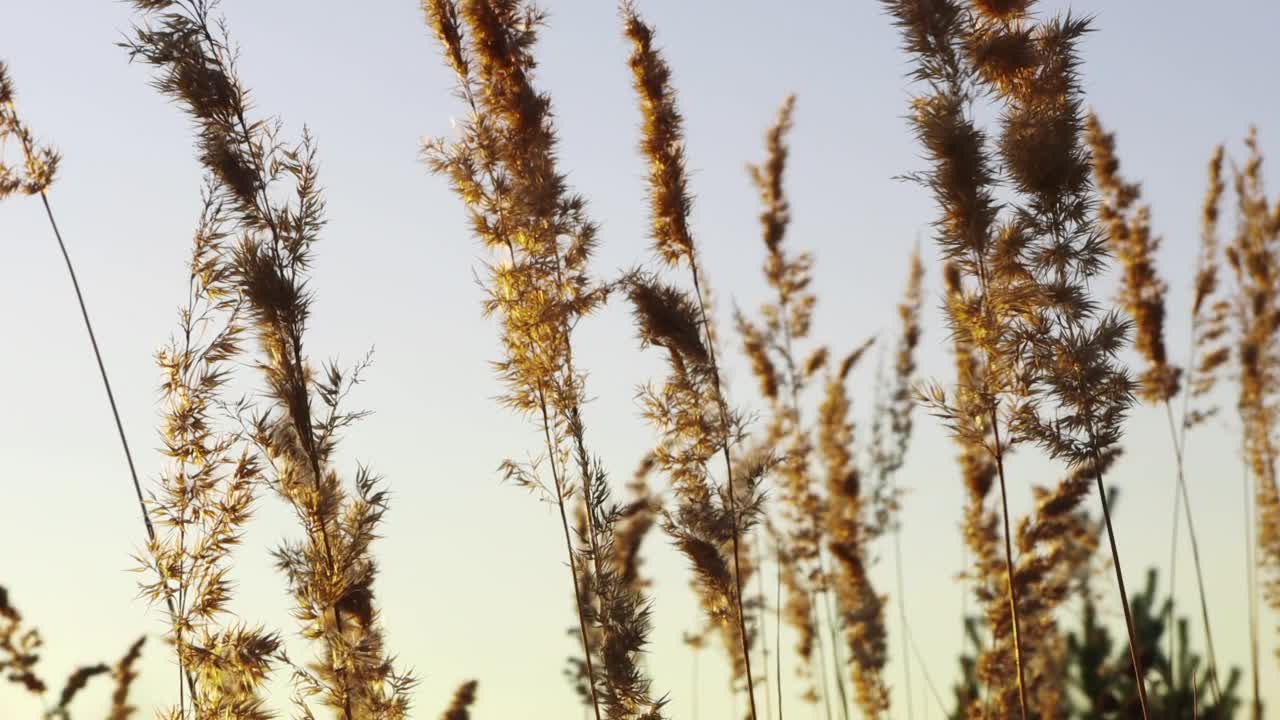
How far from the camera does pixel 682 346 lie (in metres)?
4.99

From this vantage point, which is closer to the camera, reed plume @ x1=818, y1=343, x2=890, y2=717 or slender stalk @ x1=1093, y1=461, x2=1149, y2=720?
slender stalk @ x1=1093, y1=461, x2=1149, y2=720

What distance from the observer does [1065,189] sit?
180 inches

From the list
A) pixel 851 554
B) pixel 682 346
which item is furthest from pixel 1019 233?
pixel 851 554

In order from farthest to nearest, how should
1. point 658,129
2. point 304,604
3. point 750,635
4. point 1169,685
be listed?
point 1169,685
point 750,635
point 658,129
point 304,604

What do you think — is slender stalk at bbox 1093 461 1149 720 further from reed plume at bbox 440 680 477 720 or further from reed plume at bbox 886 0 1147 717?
reed plume at bbox 440 680 477 720

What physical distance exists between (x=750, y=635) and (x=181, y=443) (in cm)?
347

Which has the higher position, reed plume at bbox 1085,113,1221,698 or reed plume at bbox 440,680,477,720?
reed plume at bbox 1085,113,1221,698

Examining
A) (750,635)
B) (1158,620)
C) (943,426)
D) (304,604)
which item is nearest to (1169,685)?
(1158,620)

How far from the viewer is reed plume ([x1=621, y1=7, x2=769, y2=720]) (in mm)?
4961

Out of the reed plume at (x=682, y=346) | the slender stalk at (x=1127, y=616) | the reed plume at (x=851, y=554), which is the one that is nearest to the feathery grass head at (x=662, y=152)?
the reed plume at (x=682, y=346)

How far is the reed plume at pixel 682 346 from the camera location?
4961 mm

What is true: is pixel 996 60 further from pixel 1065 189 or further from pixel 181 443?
pixel 181 443

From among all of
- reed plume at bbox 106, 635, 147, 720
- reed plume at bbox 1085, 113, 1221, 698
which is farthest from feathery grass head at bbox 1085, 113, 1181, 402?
reed plume at bbox 106, 635, 147, 720

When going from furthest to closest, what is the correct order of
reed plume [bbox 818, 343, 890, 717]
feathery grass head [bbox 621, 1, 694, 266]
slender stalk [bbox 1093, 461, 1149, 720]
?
reed plume [bbox 818, 343, 890, 717] → feathery grass head [bbox 621, 1, 694, 266] → slender stalk [bbox 1093, 461, 1149, 720]
